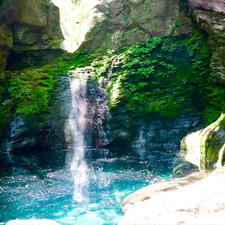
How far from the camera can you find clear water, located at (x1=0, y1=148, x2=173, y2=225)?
4.52 metres

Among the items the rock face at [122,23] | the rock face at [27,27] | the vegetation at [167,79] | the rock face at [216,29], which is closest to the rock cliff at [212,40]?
the rock face at [216,29]

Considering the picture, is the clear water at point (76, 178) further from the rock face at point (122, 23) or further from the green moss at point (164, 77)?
the rock face at point (122, 23)

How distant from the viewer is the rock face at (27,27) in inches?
432

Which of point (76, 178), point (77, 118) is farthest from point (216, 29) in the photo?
point (76, 178)

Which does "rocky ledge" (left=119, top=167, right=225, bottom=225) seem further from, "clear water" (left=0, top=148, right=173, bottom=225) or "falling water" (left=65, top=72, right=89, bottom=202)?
"falling water" (left=65, top=72, right=89, bottom=202)

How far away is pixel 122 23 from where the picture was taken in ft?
43.4

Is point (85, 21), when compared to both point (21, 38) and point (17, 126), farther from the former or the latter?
point (17, 126)

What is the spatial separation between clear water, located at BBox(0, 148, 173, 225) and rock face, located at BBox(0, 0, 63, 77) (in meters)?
5.71

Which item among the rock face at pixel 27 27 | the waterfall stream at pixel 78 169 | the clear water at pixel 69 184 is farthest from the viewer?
the rock face at pixel 27 27

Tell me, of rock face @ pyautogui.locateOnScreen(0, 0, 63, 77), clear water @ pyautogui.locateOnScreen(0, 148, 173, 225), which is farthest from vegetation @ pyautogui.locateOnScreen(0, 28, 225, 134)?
clear water @ pyautogui.locateOnScreen(0, 148, 173, 225)

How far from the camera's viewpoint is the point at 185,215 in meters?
2.80

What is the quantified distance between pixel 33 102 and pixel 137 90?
5.28m

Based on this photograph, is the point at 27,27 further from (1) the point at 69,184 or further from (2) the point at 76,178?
(1) the point at 69,184

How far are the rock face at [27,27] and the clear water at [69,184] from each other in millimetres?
5706
